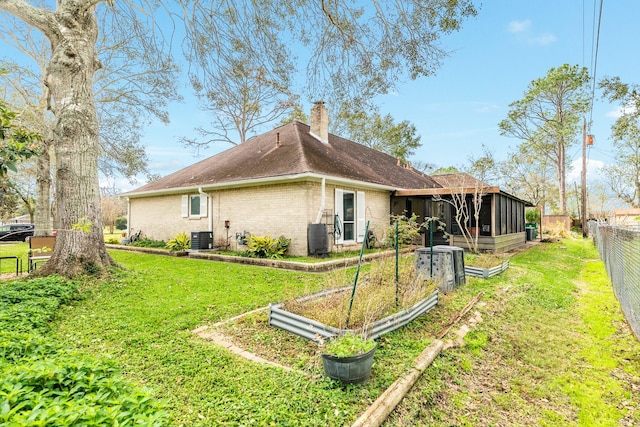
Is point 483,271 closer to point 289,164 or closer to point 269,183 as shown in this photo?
point 289,164

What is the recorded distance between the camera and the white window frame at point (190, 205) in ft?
43.3

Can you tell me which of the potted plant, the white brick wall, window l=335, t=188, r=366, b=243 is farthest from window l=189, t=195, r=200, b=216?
the potted plant

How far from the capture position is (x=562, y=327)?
502cm

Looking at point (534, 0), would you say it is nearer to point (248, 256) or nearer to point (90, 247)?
point (248, 256)

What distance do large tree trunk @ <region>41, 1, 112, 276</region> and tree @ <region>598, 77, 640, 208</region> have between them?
27009 mm

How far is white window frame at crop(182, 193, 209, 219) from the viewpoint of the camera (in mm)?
13195

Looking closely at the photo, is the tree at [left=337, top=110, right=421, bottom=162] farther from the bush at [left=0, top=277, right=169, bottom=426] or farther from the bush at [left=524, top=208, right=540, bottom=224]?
the bush at [left=0, top=277, right=169, bottom=426]

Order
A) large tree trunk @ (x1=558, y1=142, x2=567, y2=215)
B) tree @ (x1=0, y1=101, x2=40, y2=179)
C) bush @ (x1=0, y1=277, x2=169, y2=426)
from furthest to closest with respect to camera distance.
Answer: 1. large tree trunk @ (x1=558, y1=142, x2=567, y2=215)
2. tree @ (x1=0, y1=101, x2=40, y2=179)
3. bush @ (x1=0, y1=277, x2=169, y2=426)

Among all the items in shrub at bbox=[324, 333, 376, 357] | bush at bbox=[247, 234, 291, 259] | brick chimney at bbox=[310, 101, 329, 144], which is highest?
brick chimney at bbox=[310, 101, 329, 144]

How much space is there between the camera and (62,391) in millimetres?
2188

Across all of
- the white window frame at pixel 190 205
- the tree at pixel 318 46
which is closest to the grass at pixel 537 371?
the tree at pixel 318 46

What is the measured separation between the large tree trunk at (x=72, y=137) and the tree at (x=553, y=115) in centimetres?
3301

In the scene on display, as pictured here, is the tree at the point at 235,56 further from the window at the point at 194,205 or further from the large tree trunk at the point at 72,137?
the window at the point at 194,205

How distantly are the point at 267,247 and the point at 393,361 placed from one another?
7.36m
